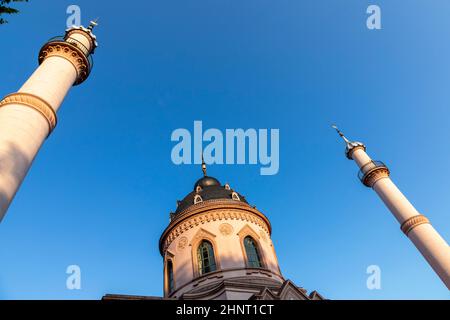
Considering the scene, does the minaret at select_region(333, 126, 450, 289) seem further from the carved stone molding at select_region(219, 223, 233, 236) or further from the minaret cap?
the carved stone molding at select_region(219, 223, 233, 236)

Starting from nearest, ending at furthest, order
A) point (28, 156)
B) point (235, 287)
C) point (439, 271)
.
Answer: point (28, 156) → point (235, 287) → point (439, 271)

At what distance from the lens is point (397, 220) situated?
27688 mm

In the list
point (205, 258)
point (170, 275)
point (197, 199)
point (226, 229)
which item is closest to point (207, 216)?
point (226, 229)

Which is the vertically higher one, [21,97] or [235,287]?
[21,97]

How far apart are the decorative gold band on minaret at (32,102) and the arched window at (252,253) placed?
16369mm

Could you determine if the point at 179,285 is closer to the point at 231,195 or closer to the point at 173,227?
the point at 173,227

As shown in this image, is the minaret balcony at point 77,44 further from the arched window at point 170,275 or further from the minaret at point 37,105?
the arched window at point 170,275

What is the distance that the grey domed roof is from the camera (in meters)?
29.6

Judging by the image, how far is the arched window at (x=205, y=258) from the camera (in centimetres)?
2467

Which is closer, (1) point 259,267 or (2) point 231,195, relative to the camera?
(1) point 259,267

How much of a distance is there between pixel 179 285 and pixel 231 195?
8.41m
